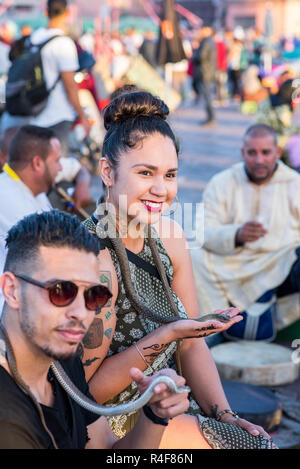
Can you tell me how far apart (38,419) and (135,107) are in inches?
47.4

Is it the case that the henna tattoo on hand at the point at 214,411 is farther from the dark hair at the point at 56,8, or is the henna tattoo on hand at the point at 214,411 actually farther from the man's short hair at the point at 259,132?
the dark hair at the point at 56,8

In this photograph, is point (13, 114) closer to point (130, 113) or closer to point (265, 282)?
point (265, 282)

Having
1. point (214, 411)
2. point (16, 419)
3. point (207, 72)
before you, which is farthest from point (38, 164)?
point (207, 72)

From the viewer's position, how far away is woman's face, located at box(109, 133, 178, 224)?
255cm

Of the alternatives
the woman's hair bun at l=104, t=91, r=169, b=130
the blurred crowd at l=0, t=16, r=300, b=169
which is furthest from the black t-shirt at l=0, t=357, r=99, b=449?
the blurred crowd at l=0, t=16, r=300, b=169

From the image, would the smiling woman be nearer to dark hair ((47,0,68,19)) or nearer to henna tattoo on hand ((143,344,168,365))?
henna tattoo on hand ((143,344,168,365))

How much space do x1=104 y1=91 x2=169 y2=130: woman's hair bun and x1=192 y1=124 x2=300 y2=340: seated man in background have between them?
2399mm

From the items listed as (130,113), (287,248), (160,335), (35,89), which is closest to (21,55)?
(35,89)

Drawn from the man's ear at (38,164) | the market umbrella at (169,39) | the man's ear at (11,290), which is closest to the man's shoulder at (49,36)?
the man's ear at (38,164)

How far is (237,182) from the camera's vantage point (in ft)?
17.6

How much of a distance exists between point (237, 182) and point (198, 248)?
582 mm

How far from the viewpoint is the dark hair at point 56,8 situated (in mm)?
6383

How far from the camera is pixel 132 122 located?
2.60 metres

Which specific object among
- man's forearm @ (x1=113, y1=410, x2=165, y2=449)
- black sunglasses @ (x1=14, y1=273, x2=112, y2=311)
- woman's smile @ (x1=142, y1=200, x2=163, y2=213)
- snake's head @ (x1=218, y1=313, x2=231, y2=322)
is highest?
woman's smile @ (x1=142, y1=200, x2=163, y2=213)
